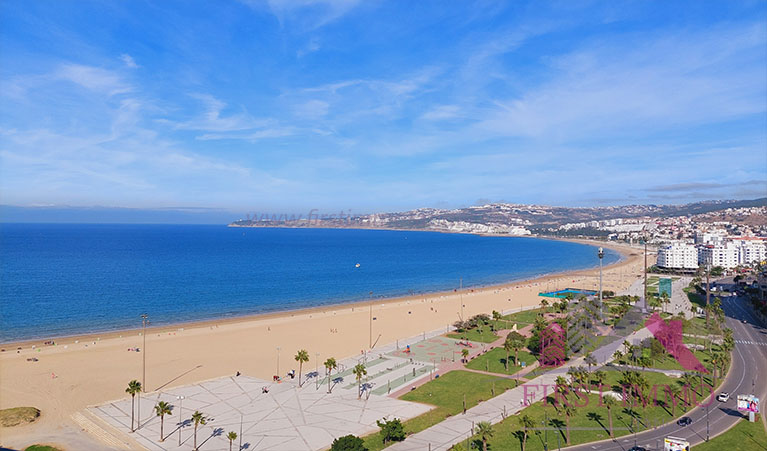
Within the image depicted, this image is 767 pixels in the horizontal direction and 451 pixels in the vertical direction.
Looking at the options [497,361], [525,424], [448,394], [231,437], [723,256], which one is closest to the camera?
[231,437]

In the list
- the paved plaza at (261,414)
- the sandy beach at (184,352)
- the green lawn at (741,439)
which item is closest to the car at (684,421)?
the green lawn at (741,439)

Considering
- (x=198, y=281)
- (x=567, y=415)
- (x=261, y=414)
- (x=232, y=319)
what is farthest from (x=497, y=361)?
(x=198, y=281)

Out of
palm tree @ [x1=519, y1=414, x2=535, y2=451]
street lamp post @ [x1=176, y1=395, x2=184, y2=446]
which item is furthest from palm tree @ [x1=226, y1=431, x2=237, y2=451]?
palm tree @ [x1=519, y1=414, x2=535, y2=451]

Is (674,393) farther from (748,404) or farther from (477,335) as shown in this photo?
(477,335)

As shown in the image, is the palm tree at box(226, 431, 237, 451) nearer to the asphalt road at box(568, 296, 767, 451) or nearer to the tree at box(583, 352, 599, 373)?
Answer: the asphalt road at box(568, 296, 767, 451)

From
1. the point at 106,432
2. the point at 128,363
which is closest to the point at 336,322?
the point at 128,363

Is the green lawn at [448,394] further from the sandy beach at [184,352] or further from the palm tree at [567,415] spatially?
the sandy beach at [184,352]
